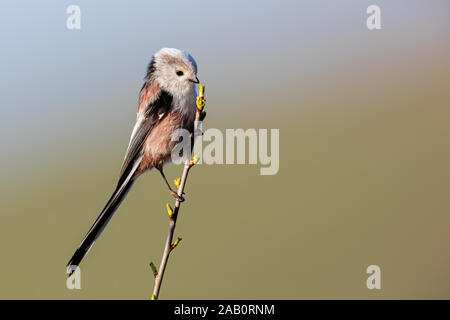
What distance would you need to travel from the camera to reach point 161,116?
484cm

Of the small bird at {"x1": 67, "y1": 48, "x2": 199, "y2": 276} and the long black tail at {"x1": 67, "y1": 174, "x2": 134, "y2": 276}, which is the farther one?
the small bird at {"x1": 67, "y1": 48, "x2": 199, "y2": 276}

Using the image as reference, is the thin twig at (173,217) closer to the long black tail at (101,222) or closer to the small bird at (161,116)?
the long black tail at (101,222)

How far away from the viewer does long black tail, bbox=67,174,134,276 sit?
3760mm

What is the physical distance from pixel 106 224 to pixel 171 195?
0.86 meters

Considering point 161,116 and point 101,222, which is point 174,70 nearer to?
point 161,116

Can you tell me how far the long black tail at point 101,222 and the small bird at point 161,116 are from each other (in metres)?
0.02

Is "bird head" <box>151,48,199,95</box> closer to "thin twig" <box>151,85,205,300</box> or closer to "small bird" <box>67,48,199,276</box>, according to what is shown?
"small bird" <box>67,48,199,276</box>

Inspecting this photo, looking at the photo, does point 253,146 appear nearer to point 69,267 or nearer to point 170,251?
point 170,251

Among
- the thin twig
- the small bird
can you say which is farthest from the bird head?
the thin twig

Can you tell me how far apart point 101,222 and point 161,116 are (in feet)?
4.68

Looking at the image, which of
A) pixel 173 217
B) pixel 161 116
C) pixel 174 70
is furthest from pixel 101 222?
pixel 174 70

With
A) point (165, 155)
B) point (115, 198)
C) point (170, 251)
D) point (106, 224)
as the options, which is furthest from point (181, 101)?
point (170, 251)

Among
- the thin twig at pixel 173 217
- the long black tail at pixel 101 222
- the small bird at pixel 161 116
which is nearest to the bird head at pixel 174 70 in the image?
the small bird at pixel 161 116

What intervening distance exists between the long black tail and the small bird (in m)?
0.02
